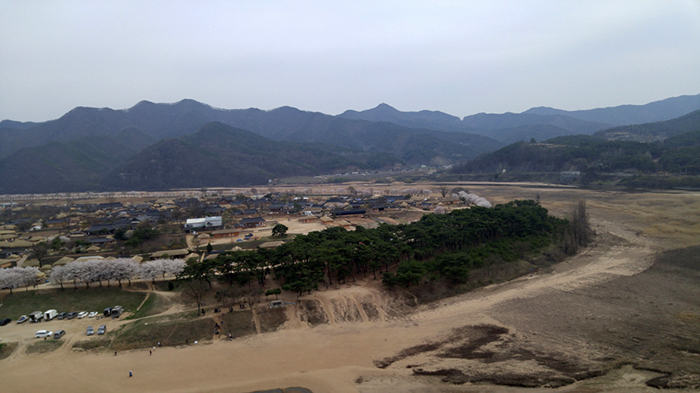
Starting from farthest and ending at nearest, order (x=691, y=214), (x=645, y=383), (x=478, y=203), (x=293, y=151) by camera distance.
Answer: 1. (x=293, y=151)
2. (x=478, y=203)
3. (x=691, y=214)
4. (x=645, y=383)

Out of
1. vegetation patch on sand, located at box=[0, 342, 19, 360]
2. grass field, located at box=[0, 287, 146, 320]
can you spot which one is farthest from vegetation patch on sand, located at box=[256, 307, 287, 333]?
vegetation patch on sand, located at box=[0, 342, 19, 360]

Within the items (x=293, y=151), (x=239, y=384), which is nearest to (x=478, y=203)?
(x=239, y=384)

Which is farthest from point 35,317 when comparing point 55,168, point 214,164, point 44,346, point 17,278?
point 55,168

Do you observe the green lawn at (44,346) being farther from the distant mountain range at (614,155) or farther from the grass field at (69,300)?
the distant mountain range at (614,155)

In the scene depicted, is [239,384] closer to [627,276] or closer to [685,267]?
[627,276]

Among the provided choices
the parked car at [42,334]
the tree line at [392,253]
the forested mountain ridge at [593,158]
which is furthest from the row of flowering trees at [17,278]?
the forested mountain ridge at [593,158]

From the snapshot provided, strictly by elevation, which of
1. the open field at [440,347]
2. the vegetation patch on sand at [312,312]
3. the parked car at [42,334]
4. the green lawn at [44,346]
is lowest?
the open field at [440,347]
